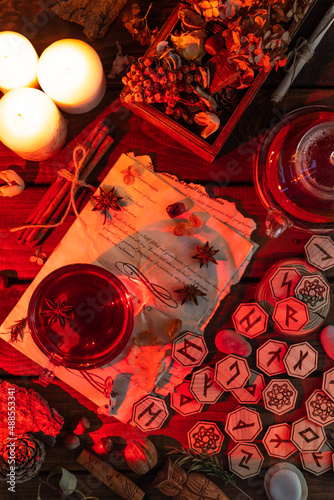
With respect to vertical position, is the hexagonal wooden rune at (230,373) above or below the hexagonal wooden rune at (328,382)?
below

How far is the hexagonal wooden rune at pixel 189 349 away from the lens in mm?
914

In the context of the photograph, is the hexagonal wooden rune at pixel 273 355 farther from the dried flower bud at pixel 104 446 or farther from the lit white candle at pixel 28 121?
the lit white candle at pixel 28 121

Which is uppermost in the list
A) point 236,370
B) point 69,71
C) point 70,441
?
point 69,71

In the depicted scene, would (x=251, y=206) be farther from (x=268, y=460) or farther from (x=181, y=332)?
(x=268, y=460)

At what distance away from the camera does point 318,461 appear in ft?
3.08

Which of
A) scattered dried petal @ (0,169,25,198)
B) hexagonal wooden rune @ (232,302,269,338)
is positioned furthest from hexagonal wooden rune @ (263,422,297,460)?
scattered dried petal @ (0,169,25,198)

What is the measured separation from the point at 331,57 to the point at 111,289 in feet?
2.60

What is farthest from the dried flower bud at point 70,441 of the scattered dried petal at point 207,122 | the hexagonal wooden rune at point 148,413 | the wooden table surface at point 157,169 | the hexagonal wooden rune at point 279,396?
the scattered dried petal at point 207,122

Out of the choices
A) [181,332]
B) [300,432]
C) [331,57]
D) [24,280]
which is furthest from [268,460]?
[331,57]

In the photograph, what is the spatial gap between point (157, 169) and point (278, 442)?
2.50 ft

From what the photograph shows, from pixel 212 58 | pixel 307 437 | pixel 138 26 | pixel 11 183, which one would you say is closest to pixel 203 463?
pixel 307 437

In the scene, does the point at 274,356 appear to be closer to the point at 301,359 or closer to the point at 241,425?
the point at 301,359

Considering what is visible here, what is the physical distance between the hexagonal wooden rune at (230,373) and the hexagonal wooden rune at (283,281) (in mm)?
192

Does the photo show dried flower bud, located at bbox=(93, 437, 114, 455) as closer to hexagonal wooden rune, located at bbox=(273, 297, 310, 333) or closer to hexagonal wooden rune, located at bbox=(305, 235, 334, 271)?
hexagonal wooden rune, located at bbox=(273, 297, 310, 333)
